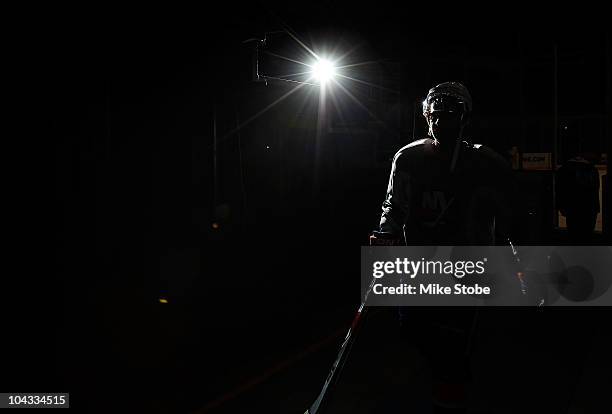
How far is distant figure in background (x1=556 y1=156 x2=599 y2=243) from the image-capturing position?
9445 mm

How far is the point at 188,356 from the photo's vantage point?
6.43 meters

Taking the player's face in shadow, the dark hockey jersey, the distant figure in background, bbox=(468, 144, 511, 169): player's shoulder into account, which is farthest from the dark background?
the player's face in shadow

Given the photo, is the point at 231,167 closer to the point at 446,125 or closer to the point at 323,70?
the point at 323,70

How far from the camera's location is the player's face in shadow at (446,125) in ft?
13.5

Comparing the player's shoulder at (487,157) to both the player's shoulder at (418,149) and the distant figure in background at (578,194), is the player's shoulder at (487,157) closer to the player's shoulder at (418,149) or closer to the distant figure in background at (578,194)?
the player's shoulder at (418,149)

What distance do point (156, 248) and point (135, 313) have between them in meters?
3.52

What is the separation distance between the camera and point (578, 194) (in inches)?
372

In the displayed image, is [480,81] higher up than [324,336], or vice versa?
[480,81]

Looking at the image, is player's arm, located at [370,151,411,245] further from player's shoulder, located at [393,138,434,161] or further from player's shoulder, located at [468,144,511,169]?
player's shoulder, located at [468,144,511,169]

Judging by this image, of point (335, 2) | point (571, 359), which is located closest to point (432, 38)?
point (335, 2)

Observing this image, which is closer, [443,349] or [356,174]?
[443,349]

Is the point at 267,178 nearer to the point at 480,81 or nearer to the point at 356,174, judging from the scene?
the point at 356,174

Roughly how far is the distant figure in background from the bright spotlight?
562 cm

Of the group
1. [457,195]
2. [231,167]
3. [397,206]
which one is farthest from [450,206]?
[231,167]
